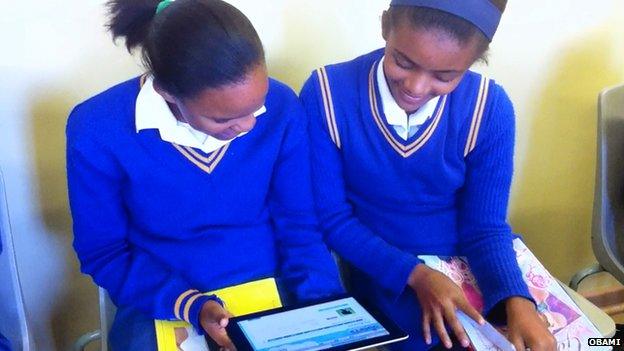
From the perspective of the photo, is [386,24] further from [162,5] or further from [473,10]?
[162,5]

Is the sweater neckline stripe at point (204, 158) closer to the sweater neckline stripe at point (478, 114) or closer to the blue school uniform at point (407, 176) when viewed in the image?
the blue school uniform at point (407, 176)

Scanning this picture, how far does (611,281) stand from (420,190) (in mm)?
1085

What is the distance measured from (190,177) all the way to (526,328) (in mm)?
591

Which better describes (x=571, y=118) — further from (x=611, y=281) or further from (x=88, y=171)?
(x=88, y=171)

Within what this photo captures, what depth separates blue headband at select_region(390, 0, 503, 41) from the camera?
1.03 m

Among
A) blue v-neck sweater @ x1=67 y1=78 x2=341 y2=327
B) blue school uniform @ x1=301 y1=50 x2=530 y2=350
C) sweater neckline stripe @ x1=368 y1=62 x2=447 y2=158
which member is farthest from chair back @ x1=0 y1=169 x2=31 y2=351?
sweater neckline stripe @ x1=368 y1=62 x2=447 y2=158

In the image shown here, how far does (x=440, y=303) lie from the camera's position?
3.71ft

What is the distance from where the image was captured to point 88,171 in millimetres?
1057

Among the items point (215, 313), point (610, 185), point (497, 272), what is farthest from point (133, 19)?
point (610, 185)

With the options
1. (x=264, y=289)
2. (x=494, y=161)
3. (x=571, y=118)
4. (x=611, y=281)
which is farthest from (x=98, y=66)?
(x=611, y=281)

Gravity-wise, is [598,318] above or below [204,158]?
below

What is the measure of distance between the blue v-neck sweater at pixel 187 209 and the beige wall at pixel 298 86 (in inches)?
9.4

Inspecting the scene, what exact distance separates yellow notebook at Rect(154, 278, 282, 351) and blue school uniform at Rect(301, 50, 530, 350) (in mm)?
179

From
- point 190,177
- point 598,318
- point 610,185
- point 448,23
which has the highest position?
point 448,23
